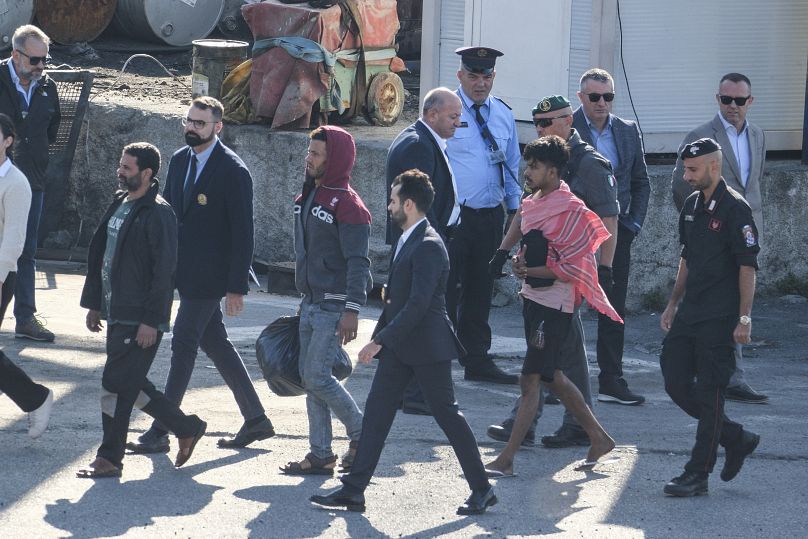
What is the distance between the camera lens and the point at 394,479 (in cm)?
638

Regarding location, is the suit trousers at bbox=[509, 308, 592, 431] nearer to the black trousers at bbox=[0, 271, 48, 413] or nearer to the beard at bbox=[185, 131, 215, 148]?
the beard at bbox=[185, 131, 215, 148]

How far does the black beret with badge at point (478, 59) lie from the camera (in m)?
8.08

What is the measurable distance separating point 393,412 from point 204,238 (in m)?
1.45

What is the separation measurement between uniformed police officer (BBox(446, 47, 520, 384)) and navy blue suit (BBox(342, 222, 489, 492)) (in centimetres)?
226

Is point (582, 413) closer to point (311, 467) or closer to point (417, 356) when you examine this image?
point (417, 356)

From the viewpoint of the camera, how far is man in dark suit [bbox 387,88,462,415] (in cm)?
742

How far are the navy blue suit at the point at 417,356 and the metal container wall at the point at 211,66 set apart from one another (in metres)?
7.52

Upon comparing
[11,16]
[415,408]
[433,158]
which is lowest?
[415,408]

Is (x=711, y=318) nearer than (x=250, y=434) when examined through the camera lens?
Yes

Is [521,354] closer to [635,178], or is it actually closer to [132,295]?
[635,178]

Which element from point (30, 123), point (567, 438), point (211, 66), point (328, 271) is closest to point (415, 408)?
point (567, 438)

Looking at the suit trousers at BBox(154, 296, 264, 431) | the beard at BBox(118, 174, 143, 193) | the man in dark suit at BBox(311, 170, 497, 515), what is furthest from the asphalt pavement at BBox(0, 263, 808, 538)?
the beard at BBox(118, 174, 143, 193)

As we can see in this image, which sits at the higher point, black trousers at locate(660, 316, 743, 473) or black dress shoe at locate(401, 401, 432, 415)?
black trousers at locate(660, 316, 743, 473)

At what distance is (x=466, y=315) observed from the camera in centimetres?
842
